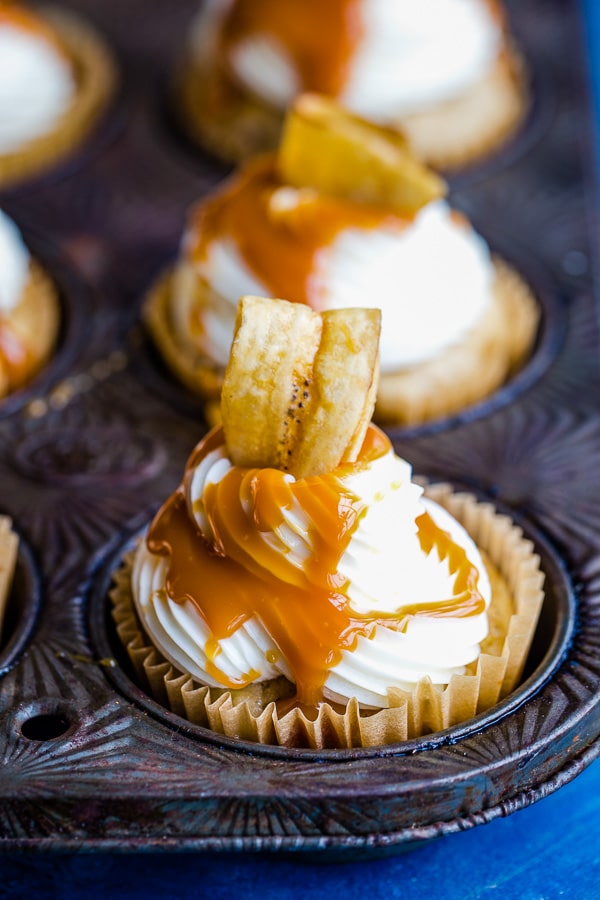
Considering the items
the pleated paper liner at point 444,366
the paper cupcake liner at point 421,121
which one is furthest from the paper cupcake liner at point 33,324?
the paper cupcake liner at point 421,121

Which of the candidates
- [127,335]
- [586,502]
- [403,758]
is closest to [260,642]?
[403,758]

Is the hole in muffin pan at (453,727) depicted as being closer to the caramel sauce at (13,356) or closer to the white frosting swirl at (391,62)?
the caramel sauce at (13,356)

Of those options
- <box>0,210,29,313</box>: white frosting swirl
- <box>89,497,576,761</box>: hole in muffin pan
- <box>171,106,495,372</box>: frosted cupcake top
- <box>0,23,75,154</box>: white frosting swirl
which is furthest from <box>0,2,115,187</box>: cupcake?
<box>89,497,576,761</box>: hole in muffin pan

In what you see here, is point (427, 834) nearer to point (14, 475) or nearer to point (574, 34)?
point (14, 475)

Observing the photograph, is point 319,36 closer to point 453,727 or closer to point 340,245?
point 340,245

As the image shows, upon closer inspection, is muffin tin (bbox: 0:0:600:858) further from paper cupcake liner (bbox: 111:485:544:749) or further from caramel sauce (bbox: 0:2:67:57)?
caramel sauce (bbox: 0:2:67:57)
